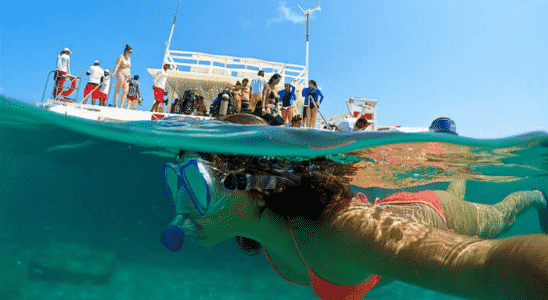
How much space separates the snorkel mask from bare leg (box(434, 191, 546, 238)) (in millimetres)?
2613

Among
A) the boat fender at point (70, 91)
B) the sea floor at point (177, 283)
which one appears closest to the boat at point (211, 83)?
the boat fender at point (70, 91)

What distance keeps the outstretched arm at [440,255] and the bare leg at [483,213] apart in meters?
2.30

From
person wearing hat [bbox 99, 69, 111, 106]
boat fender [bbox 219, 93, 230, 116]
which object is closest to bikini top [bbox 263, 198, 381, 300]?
boat fender [bbox 219, 93, 230, 116]

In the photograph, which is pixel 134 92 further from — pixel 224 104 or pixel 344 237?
pixel 344 237

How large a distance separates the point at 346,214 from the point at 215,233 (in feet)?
3.38

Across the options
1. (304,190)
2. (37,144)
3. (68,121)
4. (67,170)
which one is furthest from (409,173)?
(67,170)

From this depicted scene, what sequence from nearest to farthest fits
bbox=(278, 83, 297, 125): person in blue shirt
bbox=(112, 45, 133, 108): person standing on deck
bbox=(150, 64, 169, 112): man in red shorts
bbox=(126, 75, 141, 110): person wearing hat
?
bbox=(112, 45, 133, 108): person standing on deck < bbox=(278, 83, 297, 125): person in blue shirt < bbox=(126, 75, 141, 110): person wearing hat < bbox=(150, 64, 169, 112): man in red shorts

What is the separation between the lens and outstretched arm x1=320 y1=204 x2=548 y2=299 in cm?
102

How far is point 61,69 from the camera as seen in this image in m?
10.4

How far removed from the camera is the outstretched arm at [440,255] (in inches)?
40.0

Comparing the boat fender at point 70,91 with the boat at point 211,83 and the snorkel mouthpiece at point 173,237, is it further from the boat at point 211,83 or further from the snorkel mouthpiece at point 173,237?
the snorkel mouthpiece at point 173,237

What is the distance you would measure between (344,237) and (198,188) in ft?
3.37

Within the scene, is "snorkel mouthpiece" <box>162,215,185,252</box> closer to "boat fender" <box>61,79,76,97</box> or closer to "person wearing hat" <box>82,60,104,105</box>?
"boat fender" <box>61,79,76,97</box>

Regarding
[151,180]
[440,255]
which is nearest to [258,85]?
[151,180]
